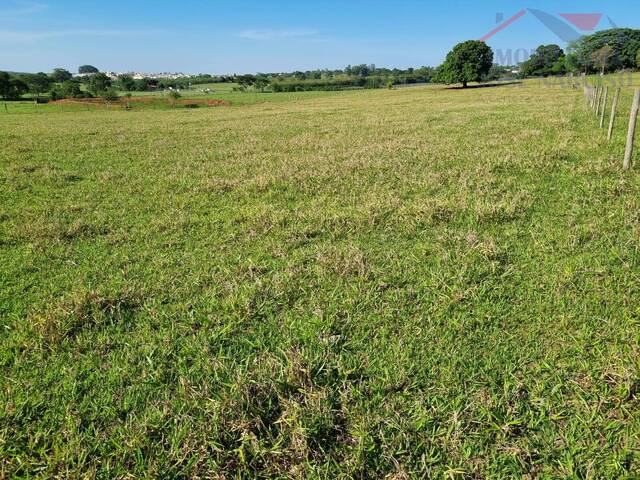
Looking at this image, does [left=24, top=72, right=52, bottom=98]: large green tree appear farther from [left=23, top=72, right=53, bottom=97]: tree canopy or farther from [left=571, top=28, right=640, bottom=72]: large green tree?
[left=571, top=28, right=640, bottom=72]: large green tree

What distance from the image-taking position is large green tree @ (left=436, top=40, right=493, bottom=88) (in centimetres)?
6856

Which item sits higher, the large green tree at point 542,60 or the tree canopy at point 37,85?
the large green tree at point 542,60

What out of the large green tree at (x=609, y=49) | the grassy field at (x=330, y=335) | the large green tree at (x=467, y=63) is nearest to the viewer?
the grassy field at (x=330, y=335)

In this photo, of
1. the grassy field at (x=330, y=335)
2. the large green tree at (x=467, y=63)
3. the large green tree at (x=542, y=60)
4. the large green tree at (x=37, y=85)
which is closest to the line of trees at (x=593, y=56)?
the large green tree at (x=542, y=60)

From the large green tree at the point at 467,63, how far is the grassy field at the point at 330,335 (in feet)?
228

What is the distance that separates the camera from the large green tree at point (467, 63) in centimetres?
6856

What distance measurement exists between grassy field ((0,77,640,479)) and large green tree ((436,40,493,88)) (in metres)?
69.6

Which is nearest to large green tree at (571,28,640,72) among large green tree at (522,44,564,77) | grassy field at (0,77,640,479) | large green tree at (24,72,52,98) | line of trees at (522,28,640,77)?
line of trees at (522,28,640,77)

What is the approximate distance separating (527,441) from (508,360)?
28.3 inches

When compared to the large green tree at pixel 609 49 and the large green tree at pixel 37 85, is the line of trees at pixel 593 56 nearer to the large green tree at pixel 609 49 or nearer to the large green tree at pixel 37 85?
the large green tree at pixel 609 49

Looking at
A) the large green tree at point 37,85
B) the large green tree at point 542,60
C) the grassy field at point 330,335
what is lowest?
the grassy field at point 330,335

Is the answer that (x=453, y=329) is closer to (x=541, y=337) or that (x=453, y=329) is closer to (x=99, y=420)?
(x=541, y=337)

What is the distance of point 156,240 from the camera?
227 inches

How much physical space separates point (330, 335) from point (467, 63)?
76.4m
